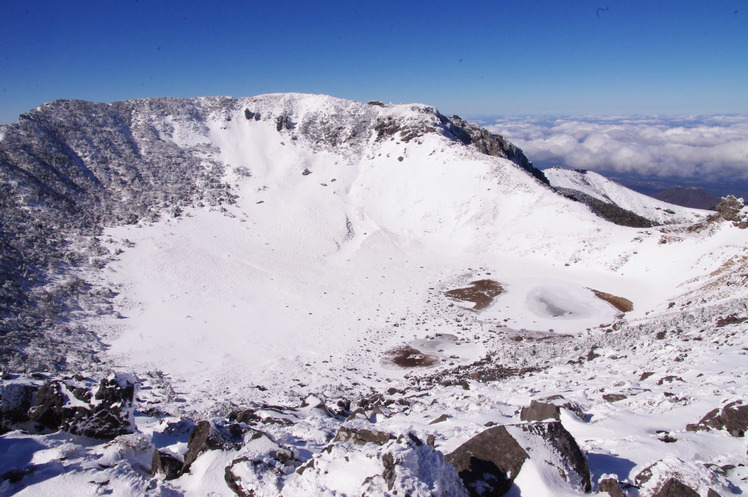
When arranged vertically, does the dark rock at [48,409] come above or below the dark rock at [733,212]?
above

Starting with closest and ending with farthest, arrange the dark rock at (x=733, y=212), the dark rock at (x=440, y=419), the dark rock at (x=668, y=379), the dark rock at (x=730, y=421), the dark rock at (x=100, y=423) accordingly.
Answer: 1. the dark rock at (x=730, y=421)
2. the dark rock at (x=100, y=423)
3. the dark rock at (x=440, y=419)
4. the dark rock at (x=668, y=379)
5. the dark rock at (x=733, y=212)

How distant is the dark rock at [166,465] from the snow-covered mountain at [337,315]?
3 centimetres

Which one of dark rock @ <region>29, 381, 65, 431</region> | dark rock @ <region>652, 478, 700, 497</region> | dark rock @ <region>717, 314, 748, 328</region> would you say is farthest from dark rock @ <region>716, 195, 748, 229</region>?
dark rock @ <region>29, 381, 65, 431</region>

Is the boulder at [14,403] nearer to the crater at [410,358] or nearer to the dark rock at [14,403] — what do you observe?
the dark rock at [14,403]

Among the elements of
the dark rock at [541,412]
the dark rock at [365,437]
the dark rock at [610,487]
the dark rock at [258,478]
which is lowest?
the dark rock at [541,412]

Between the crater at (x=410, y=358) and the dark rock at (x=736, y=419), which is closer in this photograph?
the dark rock at (x=736, y=419)

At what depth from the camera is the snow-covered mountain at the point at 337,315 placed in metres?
7.01

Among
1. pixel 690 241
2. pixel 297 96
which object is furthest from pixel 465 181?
pixel 297 96

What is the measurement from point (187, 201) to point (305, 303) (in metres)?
27.6

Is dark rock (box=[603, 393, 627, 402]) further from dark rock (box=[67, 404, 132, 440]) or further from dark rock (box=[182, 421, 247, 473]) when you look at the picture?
dark rock (box=[67, 404, 132, 440])

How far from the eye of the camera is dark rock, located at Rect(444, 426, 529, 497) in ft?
20.3

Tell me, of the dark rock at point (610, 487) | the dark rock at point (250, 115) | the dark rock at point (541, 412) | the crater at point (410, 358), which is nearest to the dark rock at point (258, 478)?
the dark rock at point (610, 487)

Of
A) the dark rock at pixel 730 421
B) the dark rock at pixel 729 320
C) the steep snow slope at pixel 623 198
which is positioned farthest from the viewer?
the steep snow slope at pixel 623 198

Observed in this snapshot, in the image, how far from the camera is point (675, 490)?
556 cm
